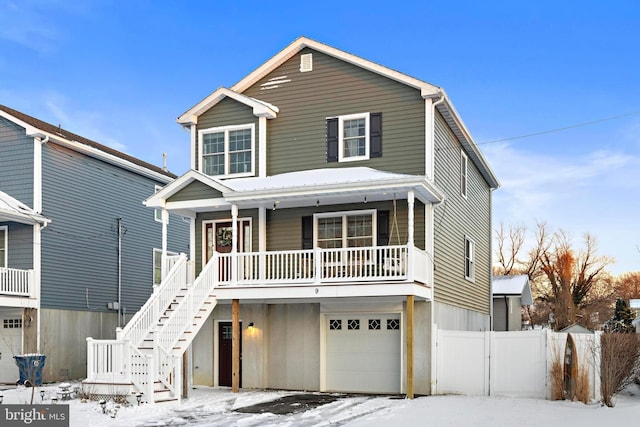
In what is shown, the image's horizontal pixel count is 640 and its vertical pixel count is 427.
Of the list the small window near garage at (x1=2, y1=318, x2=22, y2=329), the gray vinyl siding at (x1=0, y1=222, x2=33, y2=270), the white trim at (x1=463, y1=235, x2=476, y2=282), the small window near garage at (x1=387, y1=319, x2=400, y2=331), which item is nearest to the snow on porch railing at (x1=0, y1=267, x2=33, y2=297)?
the gray vinyl siding at (x1=0, y1=222, x2=33, y2=270)

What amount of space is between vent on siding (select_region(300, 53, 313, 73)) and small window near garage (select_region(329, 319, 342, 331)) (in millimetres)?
7340

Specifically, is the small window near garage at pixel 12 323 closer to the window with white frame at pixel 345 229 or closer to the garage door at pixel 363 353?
the garage door at pixel 363 353

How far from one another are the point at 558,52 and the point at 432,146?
279 inches

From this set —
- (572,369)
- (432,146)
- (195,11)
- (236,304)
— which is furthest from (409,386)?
(195,11)

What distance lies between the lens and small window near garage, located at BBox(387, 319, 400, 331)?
1947 centimetres

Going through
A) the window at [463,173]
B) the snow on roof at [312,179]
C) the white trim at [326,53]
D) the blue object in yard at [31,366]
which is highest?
the white trim at [326,53]

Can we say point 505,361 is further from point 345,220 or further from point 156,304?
A: point 156,304

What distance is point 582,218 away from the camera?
51.5 meters

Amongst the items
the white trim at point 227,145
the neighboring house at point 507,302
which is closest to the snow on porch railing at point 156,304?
the white trim at point 227,145

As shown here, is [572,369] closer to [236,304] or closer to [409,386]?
[409,386]

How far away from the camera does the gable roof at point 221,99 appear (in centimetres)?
2080

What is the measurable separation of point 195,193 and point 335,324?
5.39 metres

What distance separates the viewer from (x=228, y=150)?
21.5 meters

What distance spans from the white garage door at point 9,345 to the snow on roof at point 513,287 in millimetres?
18918
